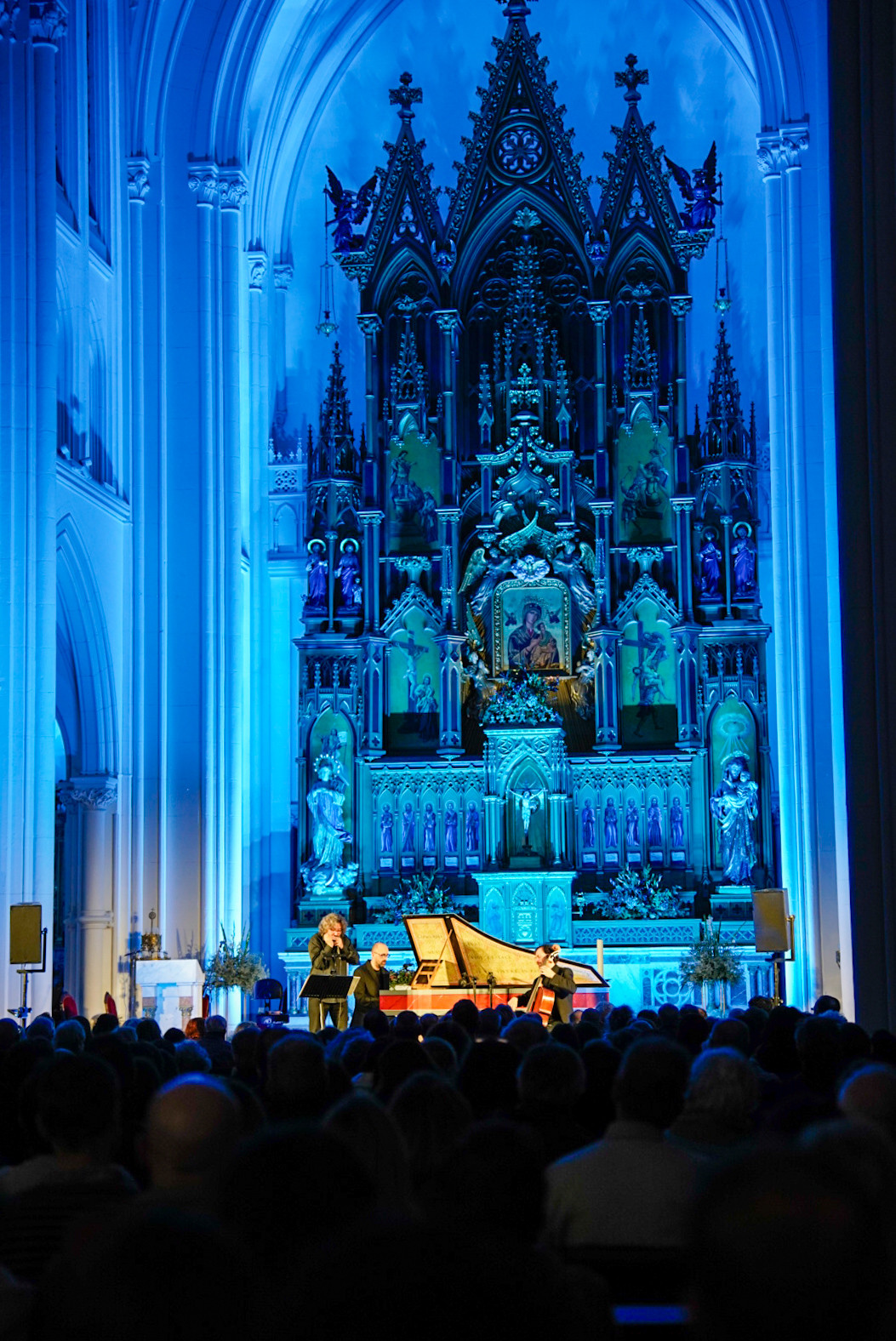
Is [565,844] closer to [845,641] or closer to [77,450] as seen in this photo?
[77,450]

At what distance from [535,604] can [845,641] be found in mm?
14508

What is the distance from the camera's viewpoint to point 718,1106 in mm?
5590

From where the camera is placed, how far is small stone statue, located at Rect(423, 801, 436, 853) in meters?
27.8

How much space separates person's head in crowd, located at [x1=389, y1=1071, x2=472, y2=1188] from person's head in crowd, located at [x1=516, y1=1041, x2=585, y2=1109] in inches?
42.7

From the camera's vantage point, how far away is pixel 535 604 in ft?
92.8

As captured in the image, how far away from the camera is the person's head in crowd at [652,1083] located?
4988 mm

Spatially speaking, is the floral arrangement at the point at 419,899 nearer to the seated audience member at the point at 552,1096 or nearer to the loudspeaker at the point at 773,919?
the loudspeaker at the point at 773,919

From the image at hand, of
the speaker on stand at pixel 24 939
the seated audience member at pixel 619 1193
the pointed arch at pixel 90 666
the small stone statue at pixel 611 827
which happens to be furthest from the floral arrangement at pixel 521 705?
the seated audience member at pixel 619 1193

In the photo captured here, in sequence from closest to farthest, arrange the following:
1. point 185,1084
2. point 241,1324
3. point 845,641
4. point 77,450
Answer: point 241,1324, point 185,1084, point 845,641, point 77,450

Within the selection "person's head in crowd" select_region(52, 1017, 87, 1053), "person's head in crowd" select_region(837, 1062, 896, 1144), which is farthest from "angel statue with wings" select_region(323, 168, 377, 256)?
"person's head in crowd" select_region(837, 1062, 896, 1144)

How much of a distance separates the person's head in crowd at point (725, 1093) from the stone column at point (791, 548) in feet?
55.5

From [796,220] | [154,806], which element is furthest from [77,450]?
[796,220]

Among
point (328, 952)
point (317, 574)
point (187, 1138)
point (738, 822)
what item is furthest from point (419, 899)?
point (187, 1138)

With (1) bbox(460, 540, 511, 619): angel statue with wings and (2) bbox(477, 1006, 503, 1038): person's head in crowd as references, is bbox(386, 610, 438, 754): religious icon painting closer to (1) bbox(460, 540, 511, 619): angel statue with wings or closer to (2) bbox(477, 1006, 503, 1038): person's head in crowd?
(1) bbox(460, 540, 511, 619): angel statue with wings
